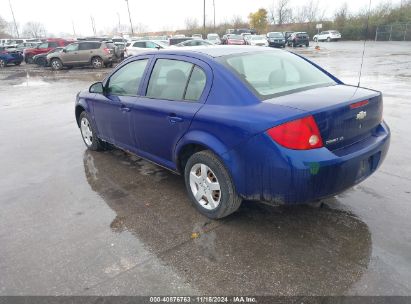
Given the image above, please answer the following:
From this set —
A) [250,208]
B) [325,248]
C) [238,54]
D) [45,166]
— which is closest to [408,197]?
[325,248]

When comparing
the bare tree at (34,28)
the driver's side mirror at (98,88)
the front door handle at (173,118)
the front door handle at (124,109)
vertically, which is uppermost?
the bare tree at (34,28)

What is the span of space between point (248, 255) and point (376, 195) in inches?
72.5

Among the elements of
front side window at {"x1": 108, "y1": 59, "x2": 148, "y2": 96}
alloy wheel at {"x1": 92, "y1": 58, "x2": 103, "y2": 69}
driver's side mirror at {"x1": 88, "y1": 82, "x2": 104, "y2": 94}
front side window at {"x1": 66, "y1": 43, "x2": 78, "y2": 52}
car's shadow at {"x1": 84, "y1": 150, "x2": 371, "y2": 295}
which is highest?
front side window at {"x1": 108, "y1": 59, "x2": 148, "y2": 96}

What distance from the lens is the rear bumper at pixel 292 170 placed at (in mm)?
2811

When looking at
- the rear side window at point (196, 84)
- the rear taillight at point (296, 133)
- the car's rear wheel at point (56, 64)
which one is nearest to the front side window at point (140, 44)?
the car's rear wheel at point (56, 64)

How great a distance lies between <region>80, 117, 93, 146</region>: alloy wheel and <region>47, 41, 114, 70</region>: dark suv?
16.7 meters

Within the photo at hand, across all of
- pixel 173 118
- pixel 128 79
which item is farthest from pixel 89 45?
pixel 173 118

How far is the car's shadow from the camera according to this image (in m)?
2.71

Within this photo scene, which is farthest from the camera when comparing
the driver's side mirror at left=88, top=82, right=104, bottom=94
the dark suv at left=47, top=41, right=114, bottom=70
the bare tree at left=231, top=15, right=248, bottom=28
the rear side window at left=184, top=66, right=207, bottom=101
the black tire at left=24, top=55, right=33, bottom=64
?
the bare tree at left=231, top=15, right=248, bottom=28

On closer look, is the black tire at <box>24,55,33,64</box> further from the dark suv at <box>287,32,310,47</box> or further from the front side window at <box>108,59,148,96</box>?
the dark suv at <box>287,32,310,47</box>

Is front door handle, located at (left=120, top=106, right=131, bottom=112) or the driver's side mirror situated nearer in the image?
front door handle, located at (left=120, top=106, right=131, bottom=112)

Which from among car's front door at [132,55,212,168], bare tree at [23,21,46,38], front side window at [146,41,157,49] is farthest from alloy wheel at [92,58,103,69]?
bare tree at [23,21,46,38]

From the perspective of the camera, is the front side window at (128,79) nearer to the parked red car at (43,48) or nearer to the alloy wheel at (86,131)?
the alloy wheel at (86,131)

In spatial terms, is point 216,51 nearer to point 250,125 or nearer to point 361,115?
point 250,125
